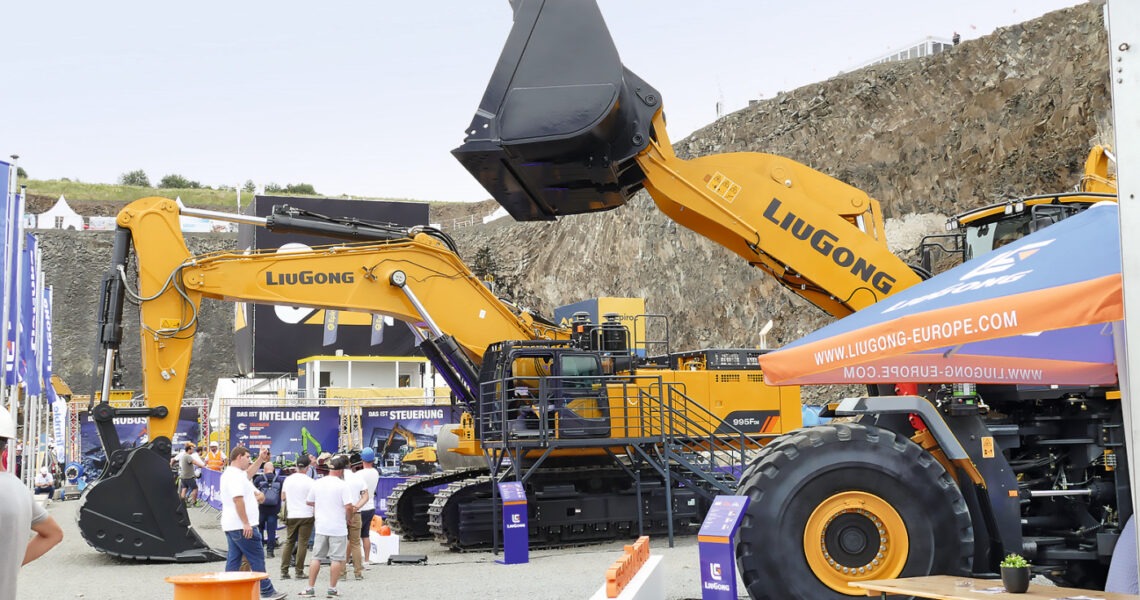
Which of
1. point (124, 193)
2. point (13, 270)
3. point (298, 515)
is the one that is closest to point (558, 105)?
point (298, 515)

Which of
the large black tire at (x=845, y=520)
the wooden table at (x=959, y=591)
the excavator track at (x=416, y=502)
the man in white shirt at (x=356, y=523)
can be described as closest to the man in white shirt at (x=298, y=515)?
the man in white shirt at (x=356, y=523)

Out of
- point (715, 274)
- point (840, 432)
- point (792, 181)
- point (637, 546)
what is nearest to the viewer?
point (840, 432)

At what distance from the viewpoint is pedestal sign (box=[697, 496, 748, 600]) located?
6969 mm

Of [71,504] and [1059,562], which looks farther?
[71,504]

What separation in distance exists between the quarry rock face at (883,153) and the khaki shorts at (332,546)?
30.3 m

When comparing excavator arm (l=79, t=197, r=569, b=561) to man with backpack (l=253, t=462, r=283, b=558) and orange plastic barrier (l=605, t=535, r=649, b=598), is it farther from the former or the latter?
Result: orange plastic barrier (l=605, t=535, r=649, b=598)

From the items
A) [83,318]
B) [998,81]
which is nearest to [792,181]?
[998,81]

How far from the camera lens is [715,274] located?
48.0 meters

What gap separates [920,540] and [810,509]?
770 millimetres

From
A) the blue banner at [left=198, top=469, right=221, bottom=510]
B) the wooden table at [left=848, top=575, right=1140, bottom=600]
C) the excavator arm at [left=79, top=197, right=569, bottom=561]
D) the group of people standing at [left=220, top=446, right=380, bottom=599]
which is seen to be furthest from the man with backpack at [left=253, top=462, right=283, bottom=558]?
the wooden table at [left=848, top=575, right=1140, bottom=600]

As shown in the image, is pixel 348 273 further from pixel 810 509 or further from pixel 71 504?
pixel 71 504

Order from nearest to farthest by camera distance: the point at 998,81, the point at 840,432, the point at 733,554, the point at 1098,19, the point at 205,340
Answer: the point at 733,554
the point at 840,432
the point at 1098,19
the point at 998,81
the point at 205,340

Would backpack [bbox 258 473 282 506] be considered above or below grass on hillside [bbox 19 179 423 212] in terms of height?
below

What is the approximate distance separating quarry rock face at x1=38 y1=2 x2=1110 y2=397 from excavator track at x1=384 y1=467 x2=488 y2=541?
24.3 metres
